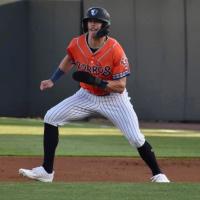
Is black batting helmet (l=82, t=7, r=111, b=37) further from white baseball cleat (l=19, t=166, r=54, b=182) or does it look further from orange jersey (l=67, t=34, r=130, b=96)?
white baseball cleat (l=19, t=166, r=54, b=182)

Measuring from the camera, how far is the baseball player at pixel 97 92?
780 centimetres

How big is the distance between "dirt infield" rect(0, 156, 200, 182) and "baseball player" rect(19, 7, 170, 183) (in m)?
0.61

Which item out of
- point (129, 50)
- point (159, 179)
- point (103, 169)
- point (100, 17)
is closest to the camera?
point (100, 17)

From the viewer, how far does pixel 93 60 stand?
784 cm

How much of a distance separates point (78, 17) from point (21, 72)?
222 cm

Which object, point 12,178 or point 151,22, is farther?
point 151,22

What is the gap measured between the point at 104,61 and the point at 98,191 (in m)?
1.57

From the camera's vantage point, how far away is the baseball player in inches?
A: 307

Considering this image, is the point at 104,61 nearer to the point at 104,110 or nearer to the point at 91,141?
the point at 104,110

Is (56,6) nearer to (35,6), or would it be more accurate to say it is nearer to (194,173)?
(35,6)

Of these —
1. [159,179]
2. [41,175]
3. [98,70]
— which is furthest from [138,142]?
[41,175]

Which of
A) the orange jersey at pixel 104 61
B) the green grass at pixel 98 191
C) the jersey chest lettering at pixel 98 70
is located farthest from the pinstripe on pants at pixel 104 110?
the green grass at pixel 98 191

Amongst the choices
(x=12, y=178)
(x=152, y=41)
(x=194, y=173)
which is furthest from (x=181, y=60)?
(x=12, y=178)

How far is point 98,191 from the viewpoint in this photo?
6781 mm
